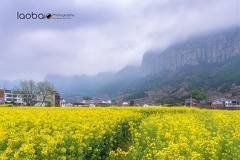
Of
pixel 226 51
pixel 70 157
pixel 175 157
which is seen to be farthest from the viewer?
pixel 226 51

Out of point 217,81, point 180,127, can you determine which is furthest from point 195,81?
point 180,127

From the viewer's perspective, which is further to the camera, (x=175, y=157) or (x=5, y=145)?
(x=5, y=145)

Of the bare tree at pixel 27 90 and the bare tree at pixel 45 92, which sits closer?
the bare tree at pixel 45 92

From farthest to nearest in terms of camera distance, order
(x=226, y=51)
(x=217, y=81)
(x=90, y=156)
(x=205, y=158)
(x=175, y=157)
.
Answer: (x=226, y=51), (x=217, y=81), (x=90, y=156), (x=205, y=158), (x=175, y=157)

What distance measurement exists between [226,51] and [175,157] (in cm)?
20307

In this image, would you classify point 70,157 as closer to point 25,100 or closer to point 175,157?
point 175,157

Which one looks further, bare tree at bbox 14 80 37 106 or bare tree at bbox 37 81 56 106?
bare tree at bbox 14 80 37 106

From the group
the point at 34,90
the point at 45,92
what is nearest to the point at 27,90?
the point at 34,90

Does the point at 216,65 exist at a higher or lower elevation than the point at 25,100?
higher

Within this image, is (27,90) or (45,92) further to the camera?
(27,90)

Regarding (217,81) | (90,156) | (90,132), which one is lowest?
(90,156)

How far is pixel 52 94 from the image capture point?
3853 inches

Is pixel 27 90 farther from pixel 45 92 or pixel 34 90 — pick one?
pixel 45 92

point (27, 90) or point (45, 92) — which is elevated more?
point (27, 90)
